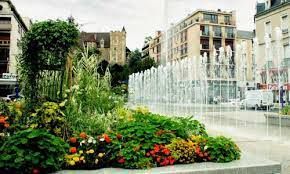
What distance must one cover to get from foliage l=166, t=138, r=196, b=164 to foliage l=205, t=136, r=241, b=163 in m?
0.25

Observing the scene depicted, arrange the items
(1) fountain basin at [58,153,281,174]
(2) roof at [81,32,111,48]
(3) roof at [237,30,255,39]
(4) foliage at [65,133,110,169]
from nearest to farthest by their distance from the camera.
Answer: (1) fountain basin at [58,153,281,174] < (4) foliage at [65,133,110,169] < (3) roof at [237,30,255,39] < (2) roof at [81,32,111,48]

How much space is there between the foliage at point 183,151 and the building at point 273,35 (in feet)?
86.5

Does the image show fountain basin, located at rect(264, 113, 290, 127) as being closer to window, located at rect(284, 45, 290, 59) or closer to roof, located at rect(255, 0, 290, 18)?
window, located at rect(284, 45, 290, 59)

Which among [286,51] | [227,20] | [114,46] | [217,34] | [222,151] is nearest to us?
[222,151]

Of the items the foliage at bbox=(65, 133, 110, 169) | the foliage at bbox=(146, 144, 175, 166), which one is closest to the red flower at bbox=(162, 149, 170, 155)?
the foliage at bbox=(146, 144, 175, 166)

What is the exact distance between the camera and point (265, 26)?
3578cm

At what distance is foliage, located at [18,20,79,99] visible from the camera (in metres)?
5.86

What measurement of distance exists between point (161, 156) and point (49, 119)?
5.58 ft

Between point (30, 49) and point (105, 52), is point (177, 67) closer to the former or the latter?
point (30, 49)

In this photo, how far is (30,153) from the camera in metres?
3.85

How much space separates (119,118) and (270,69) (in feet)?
94.5

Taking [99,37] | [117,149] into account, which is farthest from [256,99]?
[99,37]

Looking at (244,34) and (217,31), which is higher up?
(244,34)

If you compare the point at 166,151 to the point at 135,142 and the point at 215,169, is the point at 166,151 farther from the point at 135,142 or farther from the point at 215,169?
the point at 215,169
